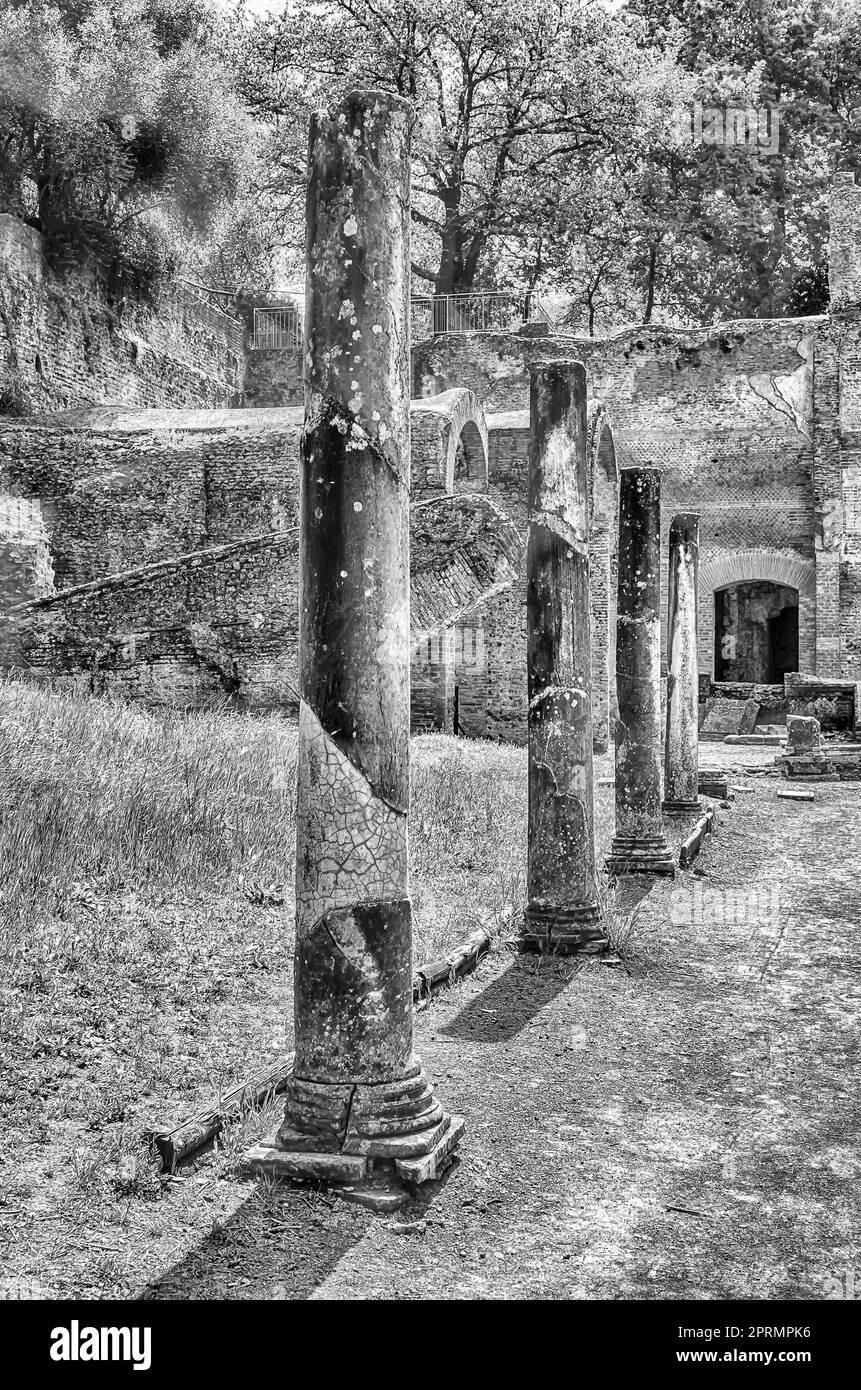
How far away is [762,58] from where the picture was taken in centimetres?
2980

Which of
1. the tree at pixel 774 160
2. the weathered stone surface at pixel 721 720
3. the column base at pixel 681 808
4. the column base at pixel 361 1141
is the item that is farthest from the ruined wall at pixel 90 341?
the column base at pixel 361 1141

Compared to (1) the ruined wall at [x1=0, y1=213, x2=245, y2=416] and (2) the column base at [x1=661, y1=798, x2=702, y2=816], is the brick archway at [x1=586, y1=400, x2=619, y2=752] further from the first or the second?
(1) the ruined wall at [x1=0, y1=213, x2=245, y2=416]

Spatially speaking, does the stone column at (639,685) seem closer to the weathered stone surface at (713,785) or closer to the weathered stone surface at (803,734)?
the weathered stone surface at (713,785)

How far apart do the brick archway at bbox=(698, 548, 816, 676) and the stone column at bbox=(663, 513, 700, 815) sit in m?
12.1

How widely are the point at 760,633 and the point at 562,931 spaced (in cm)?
2388

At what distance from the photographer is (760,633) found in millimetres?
29078

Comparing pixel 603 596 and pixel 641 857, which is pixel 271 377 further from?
pixel 641 857

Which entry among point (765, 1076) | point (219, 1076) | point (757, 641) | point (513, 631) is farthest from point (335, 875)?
point (757, 641)

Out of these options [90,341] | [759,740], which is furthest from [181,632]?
[759,740]

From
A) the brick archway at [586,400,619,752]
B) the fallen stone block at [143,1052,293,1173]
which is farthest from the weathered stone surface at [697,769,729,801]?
the fallen stone block at [143,1052,293,1173]

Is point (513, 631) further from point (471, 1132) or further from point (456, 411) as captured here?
point (471, 1132)

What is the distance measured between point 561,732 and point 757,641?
2352cm

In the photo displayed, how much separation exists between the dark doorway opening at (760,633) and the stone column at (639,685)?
64.7ft

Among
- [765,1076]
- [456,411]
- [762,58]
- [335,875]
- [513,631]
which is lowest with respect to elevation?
[765,1076]
